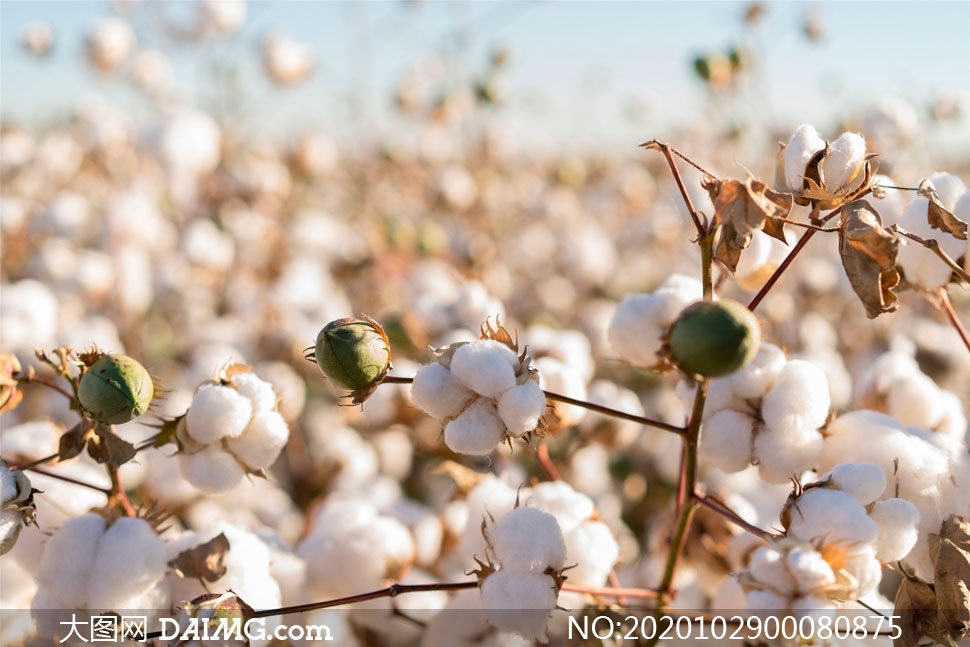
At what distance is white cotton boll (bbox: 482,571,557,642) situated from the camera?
0.64 m

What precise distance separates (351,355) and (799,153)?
15.4 inches

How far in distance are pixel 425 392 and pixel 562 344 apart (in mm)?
445

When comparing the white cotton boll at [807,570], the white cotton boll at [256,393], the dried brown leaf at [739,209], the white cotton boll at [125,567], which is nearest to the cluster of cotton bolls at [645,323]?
the dried brown leaf at [739,209]

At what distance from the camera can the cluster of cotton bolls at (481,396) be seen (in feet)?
1.94

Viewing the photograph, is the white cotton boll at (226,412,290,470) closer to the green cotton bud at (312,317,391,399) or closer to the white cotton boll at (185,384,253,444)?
the white cotton boll at (185,384,253,444)

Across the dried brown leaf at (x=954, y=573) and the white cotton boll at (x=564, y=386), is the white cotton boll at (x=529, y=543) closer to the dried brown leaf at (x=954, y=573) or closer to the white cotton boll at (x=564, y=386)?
the white cotton boll at (x=564, y=386)

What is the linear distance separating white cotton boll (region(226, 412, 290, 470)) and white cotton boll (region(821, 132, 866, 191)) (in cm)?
51

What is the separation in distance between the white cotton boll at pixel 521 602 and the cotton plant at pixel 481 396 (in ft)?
0.39

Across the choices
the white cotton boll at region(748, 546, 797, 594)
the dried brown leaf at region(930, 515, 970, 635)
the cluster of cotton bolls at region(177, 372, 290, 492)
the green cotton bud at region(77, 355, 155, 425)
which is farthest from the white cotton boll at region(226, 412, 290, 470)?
the dried brown leaf at region(930, 515, 970, 635)

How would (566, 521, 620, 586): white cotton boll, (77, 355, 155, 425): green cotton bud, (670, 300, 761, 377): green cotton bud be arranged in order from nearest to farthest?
(670, 300, 761, 377): green cotton bud < (77, 355, 155, 425): green cotton bud < (566, 521, 620, 586): white cotton boll

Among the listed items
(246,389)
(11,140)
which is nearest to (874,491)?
(246,389)

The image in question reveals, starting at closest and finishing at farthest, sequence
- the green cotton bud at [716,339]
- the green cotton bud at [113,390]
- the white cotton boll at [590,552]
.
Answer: the green cotton bud at [716,339], the green cotton bud at [113,390], the white cotton boll at [590,552]

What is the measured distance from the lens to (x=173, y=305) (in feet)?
7.26

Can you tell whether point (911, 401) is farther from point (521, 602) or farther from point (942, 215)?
point (521, 602)
